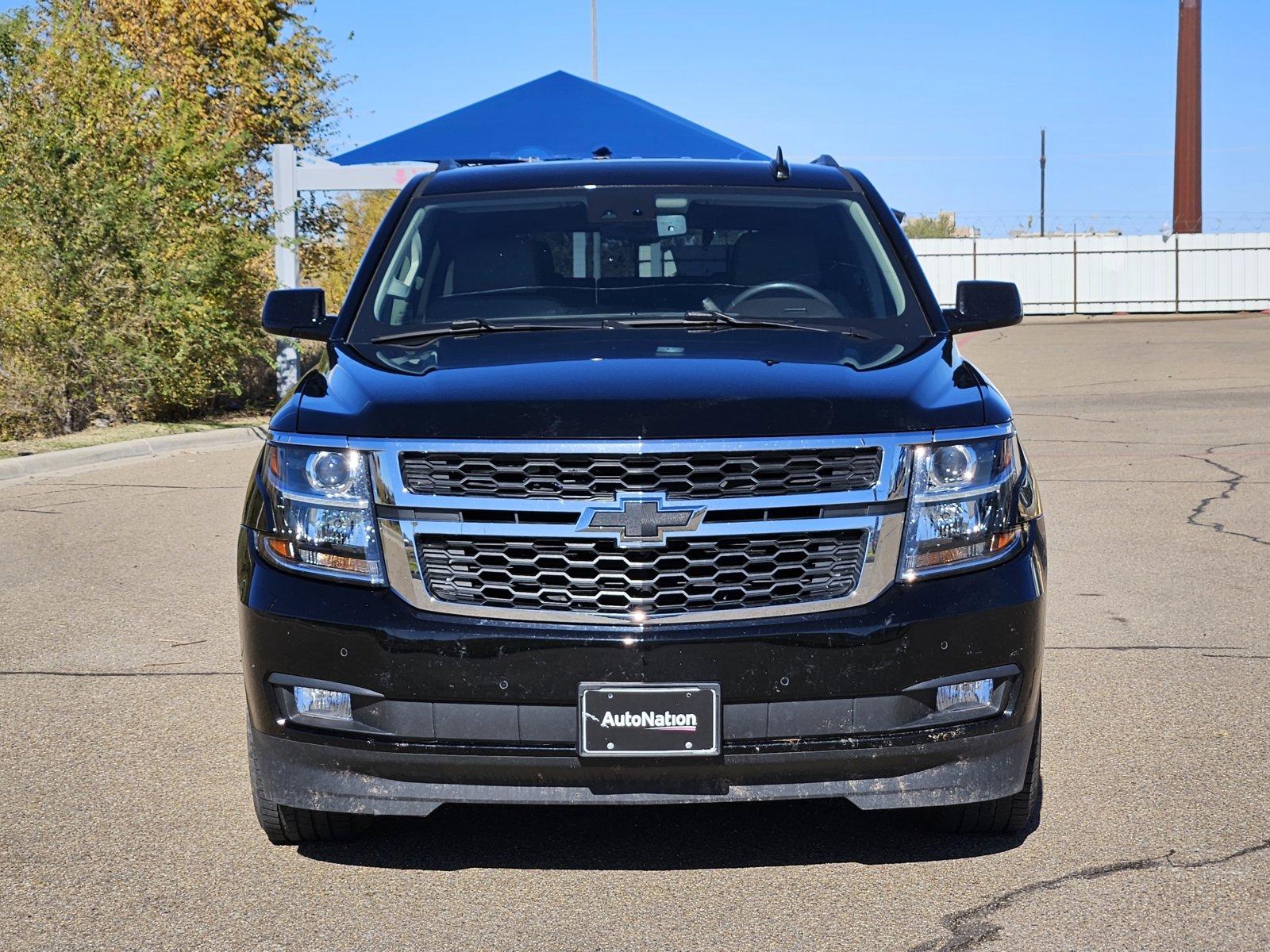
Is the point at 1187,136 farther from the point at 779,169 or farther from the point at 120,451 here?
the point at 779,169

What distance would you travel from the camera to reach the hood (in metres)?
3.75

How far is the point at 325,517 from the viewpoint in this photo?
383 cm

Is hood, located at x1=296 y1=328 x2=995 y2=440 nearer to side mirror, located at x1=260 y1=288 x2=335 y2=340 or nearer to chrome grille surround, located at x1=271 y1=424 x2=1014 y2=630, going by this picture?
chrome grille surround, located at x1=271 y1=424 x2=1014 y2=630

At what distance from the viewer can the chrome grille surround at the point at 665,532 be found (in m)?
3.68

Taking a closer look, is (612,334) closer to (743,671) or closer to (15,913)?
(743,671)

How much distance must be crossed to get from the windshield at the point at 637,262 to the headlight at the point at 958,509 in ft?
3.04

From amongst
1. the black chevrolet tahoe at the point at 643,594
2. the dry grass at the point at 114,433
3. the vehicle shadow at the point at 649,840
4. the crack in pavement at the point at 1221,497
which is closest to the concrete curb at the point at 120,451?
the dry grass at the point at 114,433

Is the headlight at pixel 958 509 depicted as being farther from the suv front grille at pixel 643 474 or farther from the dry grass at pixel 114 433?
the dry grass at pixel 114 433

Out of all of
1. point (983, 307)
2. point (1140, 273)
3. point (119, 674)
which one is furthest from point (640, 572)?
point (1140, 273)

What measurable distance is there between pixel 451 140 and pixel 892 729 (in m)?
11.7

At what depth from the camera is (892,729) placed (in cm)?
373

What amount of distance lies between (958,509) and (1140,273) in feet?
154

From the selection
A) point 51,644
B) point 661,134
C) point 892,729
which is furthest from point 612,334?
point 661,134

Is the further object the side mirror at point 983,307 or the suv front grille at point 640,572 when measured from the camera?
the side mirror at point 983,307
